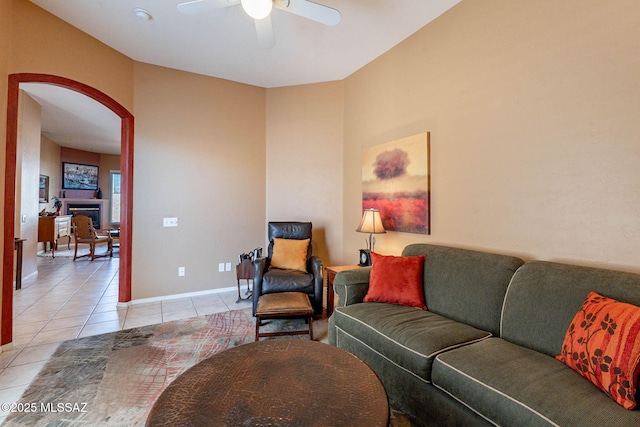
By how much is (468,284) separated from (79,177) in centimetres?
1126

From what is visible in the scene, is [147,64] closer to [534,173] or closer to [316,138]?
[316,138]

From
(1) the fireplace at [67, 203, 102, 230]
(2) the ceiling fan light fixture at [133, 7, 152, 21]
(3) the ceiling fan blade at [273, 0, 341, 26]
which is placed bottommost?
(1) the fireplace at [67, 203, 102, 230]

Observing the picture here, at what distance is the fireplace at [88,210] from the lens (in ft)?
29.5

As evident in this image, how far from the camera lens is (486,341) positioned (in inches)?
67.9

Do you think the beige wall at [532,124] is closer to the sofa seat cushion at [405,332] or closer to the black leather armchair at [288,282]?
the sofa seat cushion at [405,332]

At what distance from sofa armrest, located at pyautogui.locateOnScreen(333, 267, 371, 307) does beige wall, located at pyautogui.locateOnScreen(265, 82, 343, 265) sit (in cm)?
163

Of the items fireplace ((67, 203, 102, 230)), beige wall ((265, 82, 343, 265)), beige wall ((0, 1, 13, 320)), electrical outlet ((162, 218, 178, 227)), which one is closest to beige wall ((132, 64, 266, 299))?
electrical outlet ((162, 218, 178, 227))

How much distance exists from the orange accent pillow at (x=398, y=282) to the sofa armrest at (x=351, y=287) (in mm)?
63

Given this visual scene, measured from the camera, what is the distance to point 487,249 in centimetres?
238

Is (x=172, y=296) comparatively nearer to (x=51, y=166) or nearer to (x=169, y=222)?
(x=169, y=222)

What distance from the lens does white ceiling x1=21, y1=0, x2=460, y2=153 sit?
8.94 feet

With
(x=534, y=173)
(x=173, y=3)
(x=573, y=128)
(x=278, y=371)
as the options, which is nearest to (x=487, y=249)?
(x=534, y=173)

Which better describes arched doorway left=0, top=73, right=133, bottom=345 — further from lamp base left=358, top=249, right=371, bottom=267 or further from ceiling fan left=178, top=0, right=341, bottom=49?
lamp base left=358, top=249, right=371, bottom=267

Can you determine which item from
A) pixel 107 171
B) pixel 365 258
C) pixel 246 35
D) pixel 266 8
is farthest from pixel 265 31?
pixel 107 171
